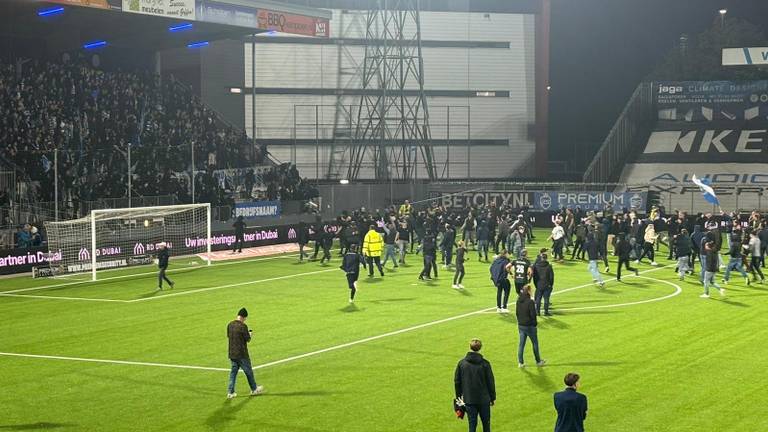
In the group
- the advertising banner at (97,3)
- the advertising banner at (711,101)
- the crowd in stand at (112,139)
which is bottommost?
the crowd in stand at (112,139)

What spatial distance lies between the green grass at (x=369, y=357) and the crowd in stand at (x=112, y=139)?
12.7 m

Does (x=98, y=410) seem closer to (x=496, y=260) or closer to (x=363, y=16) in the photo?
(x=496, y=260)

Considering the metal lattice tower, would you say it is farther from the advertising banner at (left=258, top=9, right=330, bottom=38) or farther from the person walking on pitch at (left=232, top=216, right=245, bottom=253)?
the person walking on pitch at (left=232, top=216, right=245, bottom=253)

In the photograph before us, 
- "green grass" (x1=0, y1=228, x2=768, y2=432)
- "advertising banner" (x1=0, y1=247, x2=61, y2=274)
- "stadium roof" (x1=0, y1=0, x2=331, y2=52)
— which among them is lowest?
"green grass" (x1=0, y1=228, x2=768, y2=432)

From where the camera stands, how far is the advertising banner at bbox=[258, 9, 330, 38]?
189ft

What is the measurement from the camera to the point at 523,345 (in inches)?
845

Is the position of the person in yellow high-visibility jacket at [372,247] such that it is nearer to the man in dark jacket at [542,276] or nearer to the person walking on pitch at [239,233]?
the person walking on pitch at [239,233]

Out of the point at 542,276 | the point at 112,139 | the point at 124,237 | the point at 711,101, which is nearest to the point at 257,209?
the point at 112,139

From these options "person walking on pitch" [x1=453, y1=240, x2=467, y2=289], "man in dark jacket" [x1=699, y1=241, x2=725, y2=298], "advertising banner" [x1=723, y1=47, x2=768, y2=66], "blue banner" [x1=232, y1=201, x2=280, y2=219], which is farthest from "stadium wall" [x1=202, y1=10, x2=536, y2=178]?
"man in dark jacket" [x1=699, y1=241, x2=725, y2=298]

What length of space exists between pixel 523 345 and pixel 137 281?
2026cm

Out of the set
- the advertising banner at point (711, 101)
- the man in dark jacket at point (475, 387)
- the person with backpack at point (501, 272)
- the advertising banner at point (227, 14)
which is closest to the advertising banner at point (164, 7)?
the advertising banner at point (227, 14)

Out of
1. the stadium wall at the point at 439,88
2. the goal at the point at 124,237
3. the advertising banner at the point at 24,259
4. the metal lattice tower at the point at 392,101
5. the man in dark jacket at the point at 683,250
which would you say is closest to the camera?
the man in dark jacket at the point at 683,250

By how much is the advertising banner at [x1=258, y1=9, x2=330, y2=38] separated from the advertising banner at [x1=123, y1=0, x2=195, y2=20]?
6187 millimetres

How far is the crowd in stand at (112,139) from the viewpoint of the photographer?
47.6 metres
